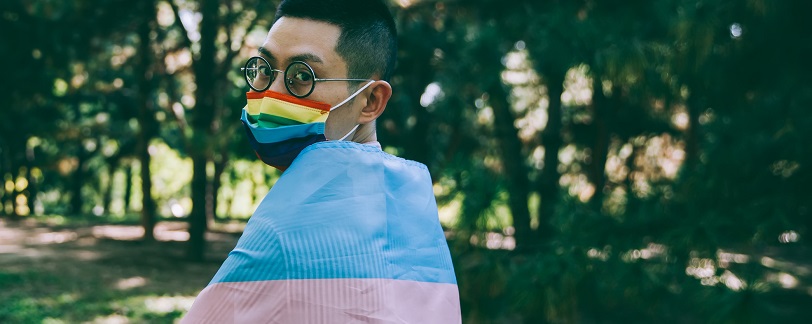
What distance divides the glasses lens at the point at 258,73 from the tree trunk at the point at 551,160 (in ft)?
10.7

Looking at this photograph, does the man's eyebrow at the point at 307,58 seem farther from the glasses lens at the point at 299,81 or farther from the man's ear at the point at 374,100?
the man's ear at the point at 374,100

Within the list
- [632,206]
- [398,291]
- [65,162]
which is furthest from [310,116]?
[65,162]

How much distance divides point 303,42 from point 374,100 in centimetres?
21

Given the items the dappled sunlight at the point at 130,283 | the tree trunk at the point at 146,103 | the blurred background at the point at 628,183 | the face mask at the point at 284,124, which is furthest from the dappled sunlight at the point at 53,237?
the face mask at the point at 284,124

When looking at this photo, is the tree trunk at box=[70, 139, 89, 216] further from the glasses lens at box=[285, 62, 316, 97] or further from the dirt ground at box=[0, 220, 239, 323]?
the glasses lens at box=[285, 62, 316, 97]

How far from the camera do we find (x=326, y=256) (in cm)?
107

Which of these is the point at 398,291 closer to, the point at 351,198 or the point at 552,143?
the point at 351,198

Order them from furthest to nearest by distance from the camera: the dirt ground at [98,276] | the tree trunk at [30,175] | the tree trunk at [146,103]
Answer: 1. the tree trunk at [30,175]
2. the tree trunk at [146,103]
3. the dirt ground at [98,276]

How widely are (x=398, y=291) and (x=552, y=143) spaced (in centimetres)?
580

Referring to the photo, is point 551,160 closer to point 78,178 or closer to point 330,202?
point 330,202

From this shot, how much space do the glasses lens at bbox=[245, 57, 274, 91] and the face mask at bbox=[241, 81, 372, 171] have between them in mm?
18

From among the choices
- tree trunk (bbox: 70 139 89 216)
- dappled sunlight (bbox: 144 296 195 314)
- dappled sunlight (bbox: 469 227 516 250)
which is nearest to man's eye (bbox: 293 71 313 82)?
dappled sunlight (bbox: 469 227 516 250)

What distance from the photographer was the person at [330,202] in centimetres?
106

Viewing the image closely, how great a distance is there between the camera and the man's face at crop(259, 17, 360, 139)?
4.20 feet
